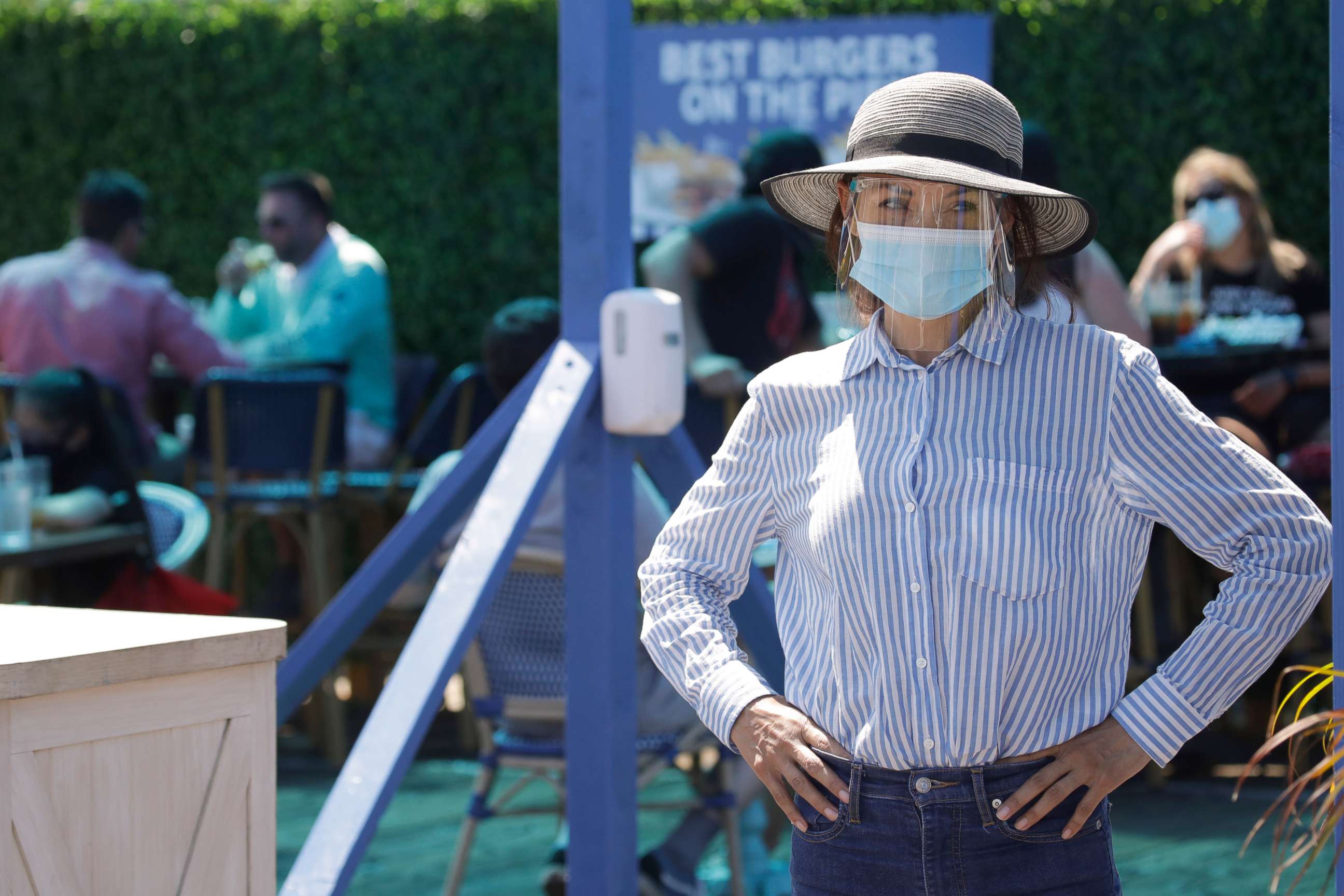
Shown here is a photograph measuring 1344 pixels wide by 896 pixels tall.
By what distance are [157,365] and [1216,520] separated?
5179 mm

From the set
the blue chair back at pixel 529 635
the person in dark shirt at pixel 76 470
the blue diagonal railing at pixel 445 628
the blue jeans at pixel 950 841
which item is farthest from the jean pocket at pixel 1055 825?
the person in dark shirt at pixel 76 470

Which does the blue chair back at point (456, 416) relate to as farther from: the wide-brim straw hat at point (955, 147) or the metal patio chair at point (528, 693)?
the wide-brim straw hat at point (955, 147)

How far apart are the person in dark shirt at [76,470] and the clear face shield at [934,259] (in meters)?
2.61

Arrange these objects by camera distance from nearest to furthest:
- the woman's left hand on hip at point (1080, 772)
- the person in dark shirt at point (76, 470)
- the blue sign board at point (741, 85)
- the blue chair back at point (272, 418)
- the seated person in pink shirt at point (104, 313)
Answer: the woman's left hand on hip at point (1080, 772), the person in dark shirt at point (76, 470), the blue chair back at point (272, 418), the seated person in pink shirt at point (104, 313), the blue sign board at point (741, 85)

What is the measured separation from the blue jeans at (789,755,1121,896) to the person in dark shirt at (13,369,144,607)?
262cm

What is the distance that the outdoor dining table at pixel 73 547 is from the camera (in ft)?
11.6

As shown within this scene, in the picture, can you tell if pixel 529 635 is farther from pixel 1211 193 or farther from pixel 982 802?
pixel 1211 193

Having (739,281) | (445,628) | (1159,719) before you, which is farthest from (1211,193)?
(1159,719)

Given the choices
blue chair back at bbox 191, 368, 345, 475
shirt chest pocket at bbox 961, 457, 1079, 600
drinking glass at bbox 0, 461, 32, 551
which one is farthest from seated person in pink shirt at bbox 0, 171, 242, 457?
shirt chest pocket at bbox 961, 457, 1079, 600

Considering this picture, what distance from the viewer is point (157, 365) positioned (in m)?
6.14

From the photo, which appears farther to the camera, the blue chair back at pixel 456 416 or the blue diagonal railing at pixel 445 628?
the blue chair back at pixel 456 416

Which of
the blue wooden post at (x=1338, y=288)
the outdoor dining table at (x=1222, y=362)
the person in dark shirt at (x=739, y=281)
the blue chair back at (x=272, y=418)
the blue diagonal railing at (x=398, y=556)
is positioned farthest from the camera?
the blue chair back at (x=272, y=418)

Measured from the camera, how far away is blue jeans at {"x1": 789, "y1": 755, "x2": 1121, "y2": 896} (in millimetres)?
1590

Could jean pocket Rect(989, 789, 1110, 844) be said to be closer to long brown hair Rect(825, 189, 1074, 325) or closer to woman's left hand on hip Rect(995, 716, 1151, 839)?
woman's left hand on hip Rect(995, 716, 1151, 839)
